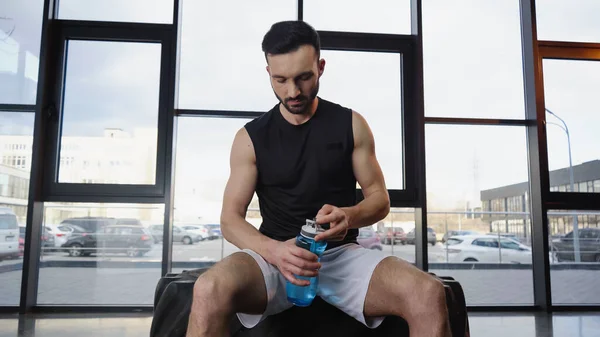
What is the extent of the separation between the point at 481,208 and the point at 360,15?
59.1 inches

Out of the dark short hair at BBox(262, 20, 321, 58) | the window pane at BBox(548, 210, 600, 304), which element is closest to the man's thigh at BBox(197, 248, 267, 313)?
the dark short hair at BBox(262, 20, 321, 58)

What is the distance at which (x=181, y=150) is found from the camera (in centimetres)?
291

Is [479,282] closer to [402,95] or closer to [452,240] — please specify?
[452,240]

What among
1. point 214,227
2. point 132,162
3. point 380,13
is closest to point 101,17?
point 132,162

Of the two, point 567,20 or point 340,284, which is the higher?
point 567,20

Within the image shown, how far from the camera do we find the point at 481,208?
305cm

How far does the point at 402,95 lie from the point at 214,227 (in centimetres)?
147

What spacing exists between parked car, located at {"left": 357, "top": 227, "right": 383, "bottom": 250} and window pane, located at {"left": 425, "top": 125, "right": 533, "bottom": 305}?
36 cm

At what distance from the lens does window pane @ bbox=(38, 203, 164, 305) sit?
9.11 feet

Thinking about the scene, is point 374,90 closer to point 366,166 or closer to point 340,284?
point 366,166

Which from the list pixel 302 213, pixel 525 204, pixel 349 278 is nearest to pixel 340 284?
pixel 349 278

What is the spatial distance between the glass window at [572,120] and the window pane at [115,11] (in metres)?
2.55

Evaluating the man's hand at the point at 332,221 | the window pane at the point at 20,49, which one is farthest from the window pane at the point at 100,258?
the man's hand at the point at 332,221

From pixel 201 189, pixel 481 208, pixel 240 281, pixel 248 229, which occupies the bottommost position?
pixel 240 281
